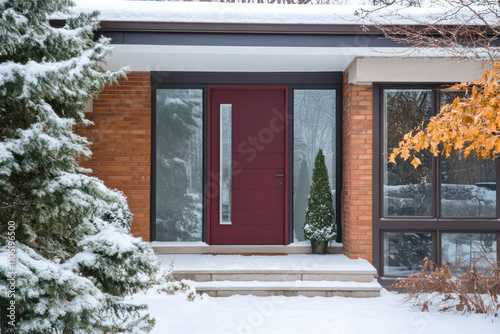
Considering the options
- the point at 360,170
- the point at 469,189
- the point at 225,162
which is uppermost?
the point at 225,162

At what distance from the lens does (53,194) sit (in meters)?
2.82

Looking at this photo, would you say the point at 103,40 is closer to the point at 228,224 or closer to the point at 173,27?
the point at 173,27

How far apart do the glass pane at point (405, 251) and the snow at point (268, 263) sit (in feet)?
1.52

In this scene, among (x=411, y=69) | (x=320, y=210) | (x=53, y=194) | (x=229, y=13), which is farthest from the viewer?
(x=320, y=210)

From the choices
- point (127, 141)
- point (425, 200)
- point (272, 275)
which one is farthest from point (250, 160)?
point (425, 200)

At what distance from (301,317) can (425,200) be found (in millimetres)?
2569

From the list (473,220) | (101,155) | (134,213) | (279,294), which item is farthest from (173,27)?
(473,220)

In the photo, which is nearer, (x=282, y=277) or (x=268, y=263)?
(x=282, y=277)

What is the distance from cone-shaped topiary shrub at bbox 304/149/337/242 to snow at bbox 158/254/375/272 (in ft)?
0.99

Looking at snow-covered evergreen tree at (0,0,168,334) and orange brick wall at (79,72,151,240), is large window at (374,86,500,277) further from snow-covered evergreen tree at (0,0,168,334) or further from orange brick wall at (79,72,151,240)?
snow-covered evergreen tree at (0,0,168,334)

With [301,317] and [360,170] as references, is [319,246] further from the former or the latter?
[301,317]

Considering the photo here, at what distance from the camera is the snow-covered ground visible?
4.13 meters

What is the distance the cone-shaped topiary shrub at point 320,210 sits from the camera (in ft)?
20.6

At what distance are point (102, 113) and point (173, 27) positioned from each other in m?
1.94
